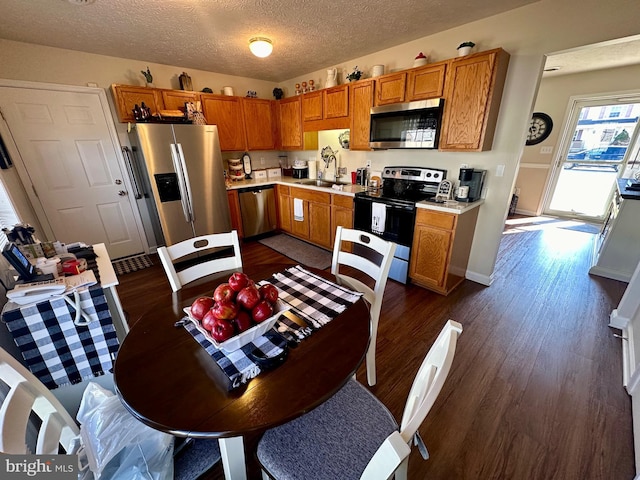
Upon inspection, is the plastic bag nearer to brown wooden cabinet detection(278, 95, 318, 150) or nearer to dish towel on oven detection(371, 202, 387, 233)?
dish towel on oven detection(371, 202, 387, 233)

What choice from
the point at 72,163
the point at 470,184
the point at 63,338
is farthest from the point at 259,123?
the point at 63,338

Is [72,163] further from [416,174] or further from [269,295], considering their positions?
[416,174]

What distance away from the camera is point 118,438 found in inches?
35.4

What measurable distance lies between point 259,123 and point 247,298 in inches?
152

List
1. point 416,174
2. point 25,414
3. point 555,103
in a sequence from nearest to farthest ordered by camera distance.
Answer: point 25,414 < point 416,174 < point 555,103

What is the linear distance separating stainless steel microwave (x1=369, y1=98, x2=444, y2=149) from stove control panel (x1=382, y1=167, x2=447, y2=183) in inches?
13.3

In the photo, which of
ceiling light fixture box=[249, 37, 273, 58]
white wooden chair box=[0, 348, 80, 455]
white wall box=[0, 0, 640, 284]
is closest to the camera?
white wooden chair box=[0, 348, 80, 455]

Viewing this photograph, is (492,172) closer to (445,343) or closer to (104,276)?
(445,343)

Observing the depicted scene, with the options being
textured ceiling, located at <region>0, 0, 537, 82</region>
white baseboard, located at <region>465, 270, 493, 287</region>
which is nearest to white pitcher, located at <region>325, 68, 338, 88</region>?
textured ceiling, located at <region>0, 0, 537, 82</region>

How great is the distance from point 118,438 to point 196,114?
11.2ft

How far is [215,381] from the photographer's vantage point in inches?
30.9

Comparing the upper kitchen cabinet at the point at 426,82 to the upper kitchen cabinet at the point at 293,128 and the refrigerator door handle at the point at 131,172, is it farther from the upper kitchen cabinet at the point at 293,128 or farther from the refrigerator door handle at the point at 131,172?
the refrigerator door handle at the point at 131,172

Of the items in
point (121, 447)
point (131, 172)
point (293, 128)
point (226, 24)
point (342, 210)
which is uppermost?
point (226, 24)

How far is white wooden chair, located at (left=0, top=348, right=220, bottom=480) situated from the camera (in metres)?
0.60
